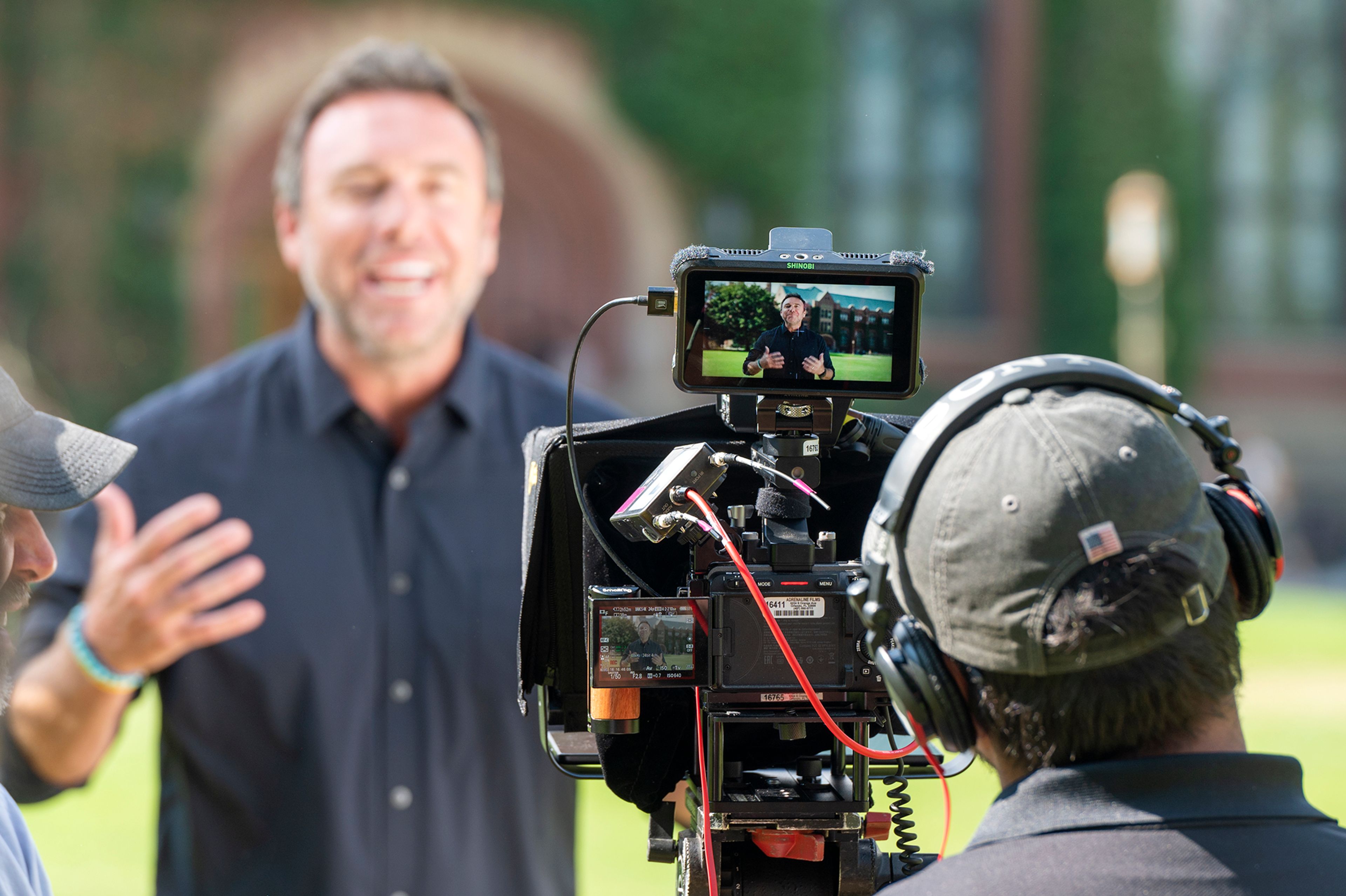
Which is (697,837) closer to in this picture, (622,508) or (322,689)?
(622,508)

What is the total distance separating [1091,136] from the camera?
2038 centimetres

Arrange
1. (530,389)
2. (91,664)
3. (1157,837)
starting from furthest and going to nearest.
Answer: (530,389) → (91,664) → (1157,837)

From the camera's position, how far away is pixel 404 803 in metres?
2.84

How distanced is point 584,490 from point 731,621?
0.33 meters

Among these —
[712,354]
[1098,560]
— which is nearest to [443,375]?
[712,354]

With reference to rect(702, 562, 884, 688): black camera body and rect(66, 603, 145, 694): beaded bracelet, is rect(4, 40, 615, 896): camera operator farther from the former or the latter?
rect(702, 562, 884, 688): black camera body

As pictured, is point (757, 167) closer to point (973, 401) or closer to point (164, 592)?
point (164, 592)

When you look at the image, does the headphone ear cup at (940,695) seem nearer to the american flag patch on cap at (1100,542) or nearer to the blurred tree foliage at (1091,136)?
the american flag patch on cap at (1100,542)

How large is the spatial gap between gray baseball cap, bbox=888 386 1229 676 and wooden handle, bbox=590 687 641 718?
487mm

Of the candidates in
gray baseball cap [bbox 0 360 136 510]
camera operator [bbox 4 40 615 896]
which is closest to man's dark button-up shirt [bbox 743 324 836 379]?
gray baseball cap [bbox 0 360 136 510]

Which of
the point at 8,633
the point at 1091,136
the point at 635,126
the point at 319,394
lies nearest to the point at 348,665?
the point at 319,394

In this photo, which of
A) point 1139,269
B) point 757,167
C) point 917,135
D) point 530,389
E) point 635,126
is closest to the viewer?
point 530,389

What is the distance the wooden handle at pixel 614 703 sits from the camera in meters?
1.61

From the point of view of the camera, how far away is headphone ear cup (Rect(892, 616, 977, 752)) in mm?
1279
